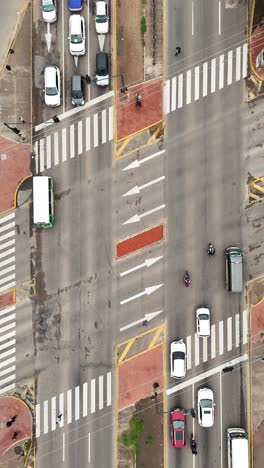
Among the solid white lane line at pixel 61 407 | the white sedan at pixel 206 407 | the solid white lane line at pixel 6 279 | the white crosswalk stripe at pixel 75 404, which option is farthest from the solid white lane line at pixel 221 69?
the solid white lane line at pixel 61 407

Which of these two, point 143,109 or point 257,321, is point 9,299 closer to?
point 143,109

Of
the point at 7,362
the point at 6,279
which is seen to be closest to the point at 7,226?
the point at 6,279

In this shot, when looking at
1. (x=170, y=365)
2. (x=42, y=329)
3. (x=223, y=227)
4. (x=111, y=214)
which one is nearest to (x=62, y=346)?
(x=42, y=329)

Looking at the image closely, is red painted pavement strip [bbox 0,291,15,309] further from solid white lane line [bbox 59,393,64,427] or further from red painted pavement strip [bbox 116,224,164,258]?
red painted pavement strip [bbox 116,224,164,258]

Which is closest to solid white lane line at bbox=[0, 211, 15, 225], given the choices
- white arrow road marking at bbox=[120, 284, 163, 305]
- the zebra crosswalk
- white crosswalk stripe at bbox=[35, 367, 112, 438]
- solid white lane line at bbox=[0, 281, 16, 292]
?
the zebra crosswalk

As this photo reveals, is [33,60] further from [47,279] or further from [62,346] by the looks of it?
[62,346]

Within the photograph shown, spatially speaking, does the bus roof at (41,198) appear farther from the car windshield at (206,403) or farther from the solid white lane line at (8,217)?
the car windshield at (206,403)

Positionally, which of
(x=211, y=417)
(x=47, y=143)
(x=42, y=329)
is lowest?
(x=211, y=417)
